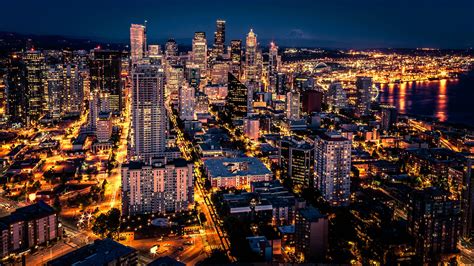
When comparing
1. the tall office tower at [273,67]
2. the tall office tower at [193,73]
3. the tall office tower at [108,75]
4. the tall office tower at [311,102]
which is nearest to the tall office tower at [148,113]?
the tall office tower at [108,75]

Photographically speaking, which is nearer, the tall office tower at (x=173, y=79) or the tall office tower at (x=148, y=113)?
the tall office tower at (x=148, y=113)

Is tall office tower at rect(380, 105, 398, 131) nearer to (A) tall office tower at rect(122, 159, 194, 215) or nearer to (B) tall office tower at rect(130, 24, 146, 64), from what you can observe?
(A) tall office tower at rect(122, 159, 194, 215)

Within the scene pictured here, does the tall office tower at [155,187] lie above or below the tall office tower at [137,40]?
below

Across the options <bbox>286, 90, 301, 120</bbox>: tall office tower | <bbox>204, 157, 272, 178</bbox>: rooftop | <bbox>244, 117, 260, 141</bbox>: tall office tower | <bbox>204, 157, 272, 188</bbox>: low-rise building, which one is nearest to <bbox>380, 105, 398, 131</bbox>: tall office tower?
<bbox>286, 90, 301, 120</bbox>: tall office tower

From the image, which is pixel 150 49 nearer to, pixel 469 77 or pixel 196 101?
pixel 196 101

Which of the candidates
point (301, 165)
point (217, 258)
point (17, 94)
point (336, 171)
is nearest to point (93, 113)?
point (17, 94)

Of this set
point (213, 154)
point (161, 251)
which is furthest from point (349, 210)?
point (213, 154)

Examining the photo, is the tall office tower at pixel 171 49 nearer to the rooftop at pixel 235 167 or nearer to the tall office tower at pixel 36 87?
the tall office tower at pixel 36 87

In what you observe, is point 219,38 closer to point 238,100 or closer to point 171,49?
point 171,49
